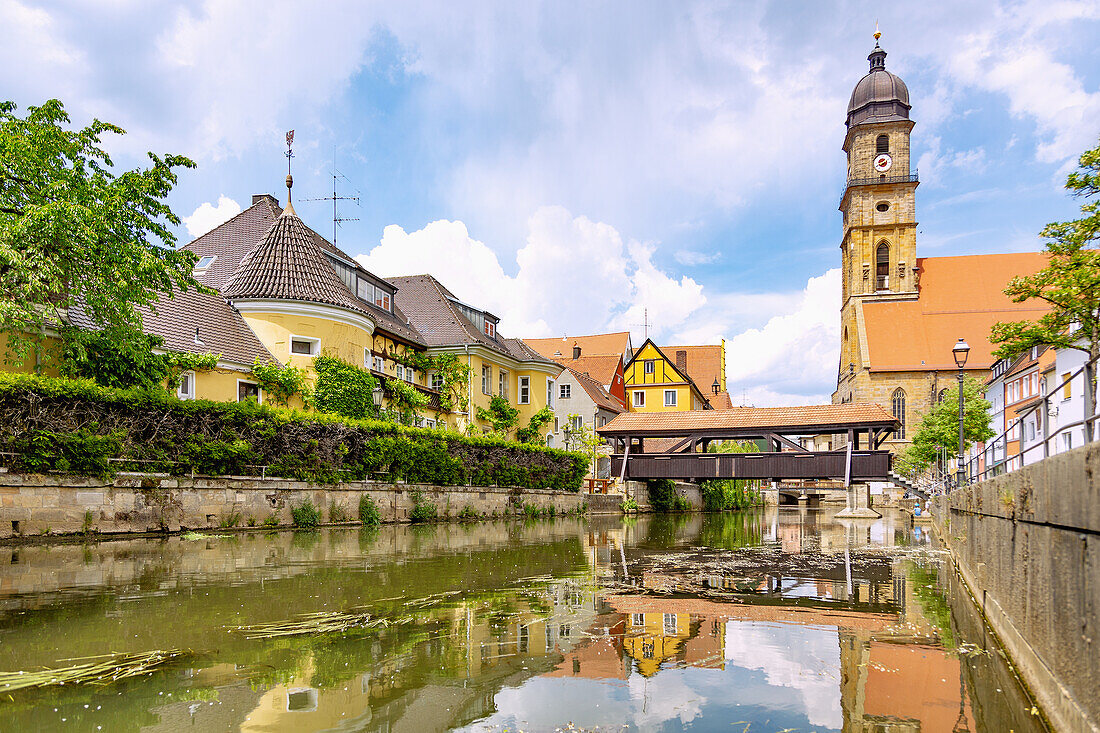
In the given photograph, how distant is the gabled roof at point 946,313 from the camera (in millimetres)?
63531

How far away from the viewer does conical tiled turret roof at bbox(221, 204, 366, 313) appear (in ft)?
82.1

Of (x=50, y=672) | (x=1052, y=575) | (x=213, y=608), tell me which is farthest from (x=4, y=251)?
(x=1052, y=575)

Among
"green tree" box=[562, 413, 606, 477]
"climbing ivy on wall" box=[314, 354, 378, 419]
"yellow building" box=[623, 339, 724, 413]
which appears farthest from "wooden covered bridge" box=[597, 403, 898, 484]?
"yellow building" box=[623, 339, 724, 413]

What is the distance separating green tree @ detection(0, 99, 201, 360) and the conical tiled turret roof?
767 centimetres

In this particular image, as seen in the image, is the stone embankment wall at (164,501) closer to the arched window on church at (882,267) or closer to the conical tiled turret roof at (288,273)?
the conical tiled turret roof at (288,273)

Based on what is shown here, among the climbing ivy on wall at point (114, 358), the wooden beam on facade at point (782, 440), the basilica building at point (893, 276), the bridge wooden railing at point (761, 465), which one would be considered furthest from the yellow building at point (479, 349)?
the basilica building at point (893, 276)

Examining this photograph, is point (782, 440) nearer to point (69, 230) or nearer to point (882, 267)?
point (69, 230)

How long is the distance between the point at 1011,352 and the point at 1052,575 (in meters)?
15.1

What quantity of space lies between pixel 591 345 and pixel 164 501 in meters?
56.3

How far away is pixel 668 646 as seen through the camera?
633 centimetres

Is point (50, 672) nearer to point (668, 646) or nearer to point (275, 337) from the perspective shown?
point (668, 646)

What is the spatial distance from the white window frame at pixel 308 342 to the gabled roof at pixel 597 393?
2863cm

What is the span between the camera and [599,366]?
210 ft

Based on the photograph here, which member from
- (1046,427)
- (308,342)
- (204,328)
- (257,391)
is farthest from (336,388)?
(1046,427)
